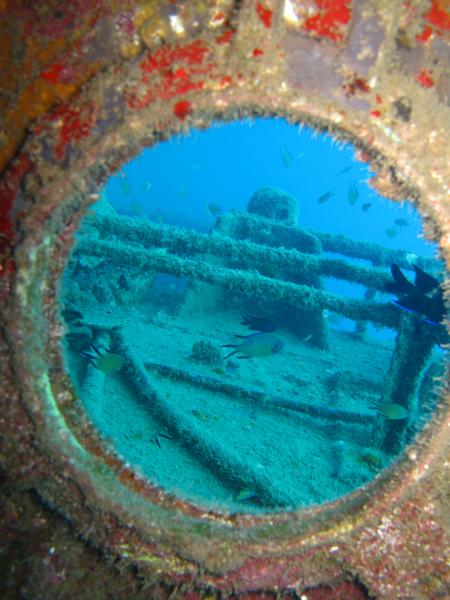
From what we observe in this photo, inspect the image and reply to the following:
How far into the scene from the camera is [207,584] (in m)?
2.04

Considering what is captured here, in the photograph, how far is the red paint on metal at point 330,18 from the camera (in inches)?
61.9

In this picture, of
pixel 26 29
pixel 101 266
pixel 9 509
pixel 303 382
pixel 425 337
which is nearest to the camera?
pixel 26 29

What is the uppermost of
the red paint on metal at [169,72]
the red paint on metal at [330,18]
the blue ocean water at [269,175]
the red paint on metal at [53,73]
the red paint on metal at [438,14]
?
the blue ocean water at [269,175]

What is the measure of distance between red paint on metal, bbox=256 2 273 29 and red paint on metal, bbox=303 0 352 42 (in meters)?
0.14

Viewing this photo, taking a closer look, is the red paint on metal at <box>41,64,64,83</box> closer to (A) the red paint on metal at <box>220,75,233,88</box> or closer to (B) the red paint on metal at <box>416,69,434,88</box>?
(A) the red paint on metal at <box>220,75,233,88</box>

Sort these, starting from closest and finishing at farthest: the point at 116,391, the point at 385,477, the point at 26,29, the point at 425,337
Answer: the point at 26,29
the point at 385,477
the point at 425,337
the point at 116,391

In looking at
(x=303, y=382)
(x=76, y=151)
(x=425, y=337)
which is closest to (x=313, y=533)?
(x=76, y=151)

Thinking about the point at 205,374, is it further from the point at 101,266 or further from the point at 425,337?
the point at 101,266

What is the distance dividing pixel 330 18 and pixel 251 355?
12.6ft

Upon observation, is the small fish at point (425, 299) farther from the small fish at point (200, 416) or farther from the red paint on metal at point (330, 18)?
the small fish at point (200, 416)

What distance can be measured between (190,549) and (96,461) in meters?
0.64

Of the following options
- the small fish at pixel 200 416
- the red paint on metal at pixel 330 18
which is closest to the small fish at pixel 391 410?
the small fish at pixel 200 416

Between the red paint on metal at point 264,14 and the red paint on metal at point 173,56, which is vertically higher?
the red paint on metal at point 264,14

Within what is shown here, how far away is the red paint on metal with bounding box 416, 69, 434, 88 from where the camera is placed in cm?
166
